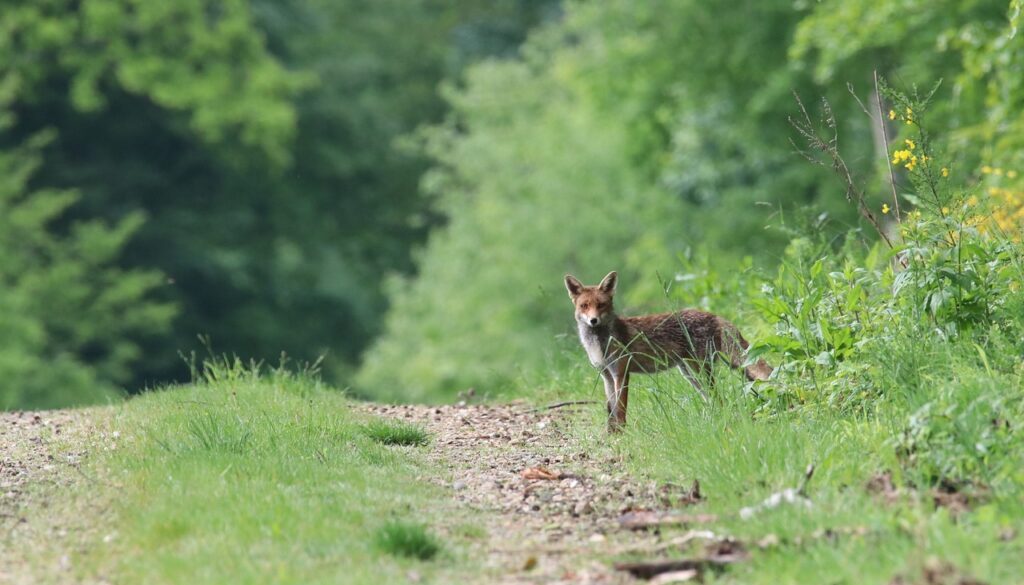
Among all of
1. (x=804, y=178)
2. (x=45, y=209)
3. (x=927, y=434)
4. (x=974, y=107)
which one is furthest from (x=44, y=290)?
(x=927, y=434)

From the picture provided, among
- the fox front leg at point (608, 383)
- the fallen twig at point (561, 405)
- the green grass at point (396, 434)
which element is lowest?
the green grass at point (396, 434)

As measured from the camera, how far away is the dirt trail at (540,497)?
5801 millimetres

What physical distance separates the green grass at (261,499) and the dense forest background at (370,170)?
1241 cm

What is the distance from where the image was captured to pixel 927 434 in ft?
20.5

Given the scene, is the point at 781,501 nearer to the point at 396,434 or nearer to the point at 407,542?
the point at 407,542

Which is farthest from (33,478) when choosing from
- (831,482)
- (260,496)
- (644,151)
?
(644,151)

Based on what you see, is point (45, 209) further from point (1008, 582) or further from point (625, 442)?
point (1008, 582)

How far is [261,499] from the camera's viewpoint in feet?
21.3

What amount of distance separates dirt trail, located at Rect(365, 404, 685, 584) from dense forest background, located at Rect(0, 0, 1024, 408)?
37.1 ft

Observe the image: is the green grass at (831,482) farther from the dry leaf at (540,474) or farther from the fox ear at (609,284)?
the fox ear at (609,284)

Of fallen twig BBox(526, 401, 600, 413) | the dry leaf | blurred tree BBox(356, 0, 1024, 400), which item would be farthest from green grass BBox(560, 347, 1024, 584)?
blurred tree BBox(356, 0, 1024, 400)

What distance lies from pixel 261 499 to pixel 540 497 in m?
1.48

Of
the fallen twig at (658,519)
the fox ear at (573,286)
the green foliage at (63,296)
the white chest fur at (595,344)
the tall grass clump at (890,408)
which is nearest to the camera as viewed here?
the tall grass clump at (890,408)

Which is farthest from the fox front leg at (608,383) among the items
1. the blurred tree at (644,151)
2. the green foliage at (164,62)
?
the green foliage at (164,62)
